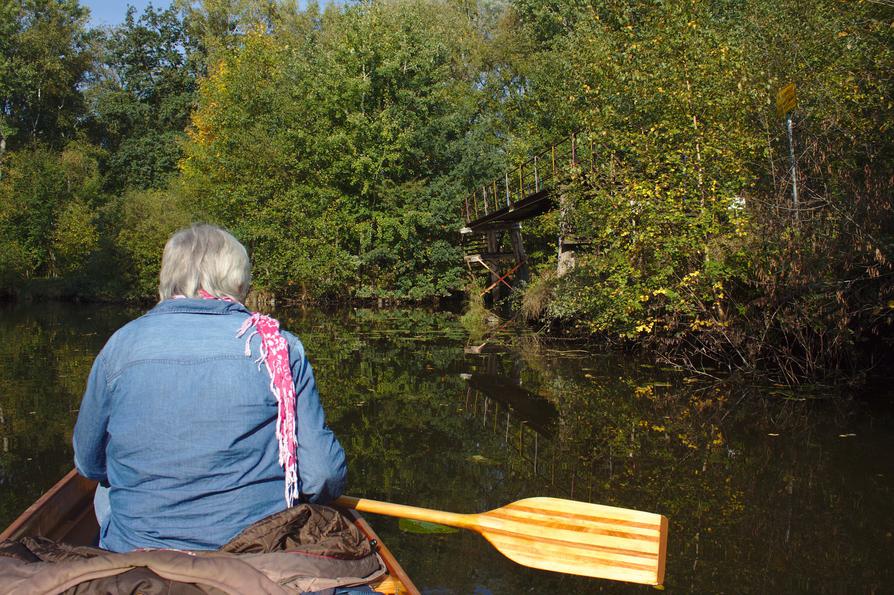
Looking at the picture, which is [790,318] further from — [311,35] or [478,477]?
[311,35]

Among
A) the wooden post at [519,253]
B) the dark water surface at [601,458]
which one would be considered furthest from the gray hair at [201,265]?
the wooden post at [519,253]

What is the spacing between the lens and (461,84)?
3134 centimetres

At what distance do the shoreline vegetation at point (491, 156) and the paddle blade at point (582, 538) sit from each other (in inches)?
216

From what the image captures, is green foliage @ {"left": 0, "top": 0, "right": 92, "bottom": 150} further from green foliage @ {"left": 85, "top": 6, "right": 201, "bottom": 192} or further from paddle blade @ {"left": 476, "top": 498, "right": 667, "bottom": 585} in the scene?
paddle blade @ {"left": 476, "top": 498, "right": 667, "bottom": 585}

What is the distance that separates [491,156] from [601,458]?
21.2 meters

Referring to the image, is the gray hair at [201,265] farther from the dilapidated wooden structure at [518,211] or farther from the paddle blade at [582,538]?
the dilapidated wooden structure at [518,211]

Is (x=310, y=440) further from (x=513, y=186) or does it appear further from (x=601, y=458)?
(x=513, y=186)

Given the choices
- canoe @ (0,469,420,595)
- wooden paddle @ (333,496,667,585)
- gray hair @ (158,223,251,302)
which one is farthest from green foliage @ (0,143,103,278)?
gray hair @ (158,223,251,302)

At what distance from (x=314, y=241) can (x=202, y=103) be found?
18203 mm

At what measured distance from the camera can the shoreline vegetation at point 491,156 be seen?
9727 millimetres

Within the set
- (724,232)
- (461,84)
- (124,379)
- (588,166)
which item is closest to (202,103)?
(461,84)

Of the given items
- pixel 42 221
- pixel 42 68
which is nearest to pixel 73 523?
pixel 42 221

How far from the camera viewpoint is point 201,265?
261 cm

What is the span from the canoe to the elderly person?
747mm
